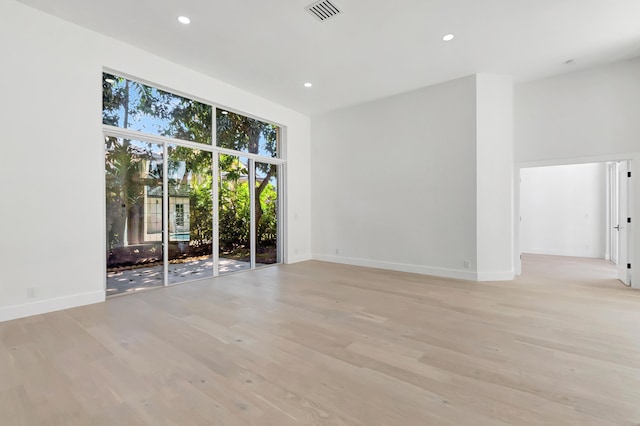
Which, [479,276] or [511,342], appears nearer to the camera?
[511,342]

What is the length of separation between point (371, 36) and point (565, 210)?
756 centimetres

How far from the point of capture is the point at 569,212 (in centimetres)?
764

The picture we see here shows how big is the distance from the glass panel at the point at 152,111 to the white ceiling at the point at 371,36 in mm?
596

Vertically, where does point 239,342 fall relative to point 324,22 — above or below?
below

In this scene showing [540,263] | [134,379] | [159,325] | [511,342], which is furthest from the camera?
[540,263]

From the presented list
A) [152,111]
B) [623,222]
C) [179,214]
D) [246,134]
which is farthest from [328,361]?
[623,222]

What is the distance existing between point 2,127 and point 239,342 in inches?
140

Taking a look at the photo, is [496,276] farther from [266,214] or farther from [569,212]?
[569,212]

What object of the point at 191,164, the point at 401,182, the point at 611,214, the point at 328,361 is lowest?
the point at 328,361

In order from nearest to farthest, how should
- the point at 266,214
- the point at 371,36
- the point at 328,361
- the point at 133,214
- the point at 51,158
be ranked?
the point at 328,361 < the point at 51,158 < the point at 371,36 < the point at 133,214 < the point at 266,214

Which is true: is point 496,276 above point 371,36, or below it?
below

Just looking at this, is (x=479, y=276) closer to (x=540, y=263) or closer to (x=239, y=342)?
(x=540, y=263)

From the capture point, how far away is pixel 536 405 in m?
1.73

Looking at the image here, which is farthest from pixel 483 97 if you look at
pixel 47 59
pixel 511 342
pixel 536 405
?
pixel 47 59
